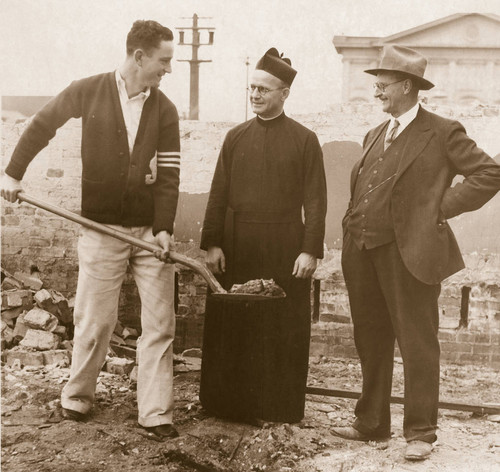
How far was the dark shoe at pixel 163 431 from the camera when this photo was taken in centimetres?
394

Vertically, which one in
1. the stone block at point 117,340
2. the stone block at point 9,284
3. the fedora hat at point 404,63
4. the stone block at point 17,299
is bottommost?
the stone block at point 117,340

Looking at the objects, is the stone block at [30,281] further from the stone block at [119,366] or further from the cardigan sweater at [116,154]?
the cardigan sweater at [116,154]

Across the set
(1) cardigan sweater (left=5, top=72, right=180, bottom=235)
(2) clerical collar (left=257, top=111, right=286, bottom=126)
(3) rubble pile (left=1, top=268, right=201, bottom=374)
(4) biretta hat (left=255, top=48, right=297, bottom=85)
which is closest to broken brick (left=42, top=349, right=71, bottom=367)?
(3) rubble pile (left=1, top=268, right=201, bottom=374)

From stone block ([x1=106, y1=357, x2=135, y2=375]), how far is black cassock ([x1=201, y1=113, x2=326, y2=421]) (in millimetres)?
1102

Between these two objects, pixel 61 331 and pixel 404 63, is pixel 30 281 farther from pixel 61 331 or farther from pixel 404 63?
pixel 404 63

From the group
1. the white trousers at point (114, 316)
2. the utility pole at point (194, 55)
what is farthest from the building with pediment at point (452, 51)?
the white trousers at point (114, 316)

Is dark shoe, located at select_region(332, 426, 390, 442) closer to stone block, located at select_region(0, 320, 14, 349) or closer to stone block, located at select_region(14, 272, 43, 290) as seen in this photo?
stone block, located at select_region(0, 320, 14, 349)

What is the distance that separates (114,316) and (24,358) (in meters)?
1.26

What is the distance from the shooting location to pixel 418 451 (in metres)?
3.67

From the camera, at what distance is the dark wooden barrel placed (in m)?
4.21

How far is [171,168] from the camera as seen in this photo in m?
4.04

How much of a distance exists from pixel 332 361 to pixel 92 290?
97.7 inches

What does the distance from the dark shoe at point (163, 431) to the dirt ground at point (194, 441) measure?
0.04 metres

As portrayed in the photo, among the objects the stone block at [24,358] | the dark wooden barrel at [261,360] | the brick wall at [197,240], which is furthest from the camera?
the brick wall at [197,240]
